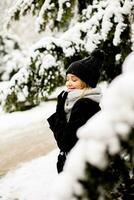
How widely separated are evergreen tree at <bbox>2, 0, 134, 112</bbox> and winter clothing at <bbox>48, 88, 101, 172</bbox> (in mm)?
2210

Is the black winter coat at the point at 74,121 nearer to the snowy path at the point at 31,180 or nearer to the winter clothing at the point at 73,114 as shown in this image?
the winter clothing at the point at 73,114

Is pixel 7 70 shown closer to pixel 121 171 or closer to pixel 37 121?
pixel 37 121

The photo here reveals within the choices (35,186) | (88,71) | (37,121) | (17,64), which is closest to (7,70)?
(17,64)

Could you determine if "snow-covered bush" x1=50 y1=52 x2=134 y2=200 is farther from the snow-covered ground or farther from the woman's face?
the snow-covered ground

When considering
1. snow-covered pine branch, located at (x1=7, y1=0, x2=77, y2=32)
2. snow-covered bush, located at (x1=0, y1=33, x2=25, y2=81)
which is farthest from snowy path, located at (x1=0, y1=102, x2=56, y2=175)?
snow-covered bush, located at (x1=0, y1=33, x2=25, y2=81)

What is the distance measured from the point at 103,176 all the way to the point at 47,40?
20.5 feet

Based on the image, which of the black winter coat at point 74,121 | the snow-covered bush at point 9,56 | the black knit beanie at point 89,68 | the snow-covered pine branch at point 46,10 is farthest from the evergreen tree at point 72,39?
the snow-covered bush at point 9,56

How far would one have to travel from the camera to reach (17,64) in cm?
1802

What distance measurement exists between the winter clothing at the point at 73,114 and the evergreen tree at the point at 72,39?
87.0 inches

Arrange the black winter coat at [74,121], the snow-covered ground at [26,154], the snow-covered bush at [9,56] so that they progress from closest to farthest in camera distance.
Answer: the black winter coat at [74,121]
the snow-covered ground at [26,154]
the snow-covered bush at [9,56]

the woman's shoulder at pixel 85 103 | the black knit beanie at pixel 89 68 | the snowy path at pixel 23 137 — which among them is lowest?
the snowy path at pixel 23 137

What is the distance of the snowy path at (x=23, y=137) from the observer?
803 centimetres

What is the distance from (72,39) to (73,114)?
3.19 meters

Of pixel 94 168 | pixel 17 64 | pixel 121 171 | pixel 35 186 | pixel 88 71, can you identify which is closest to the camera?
pixel 94 168
